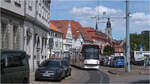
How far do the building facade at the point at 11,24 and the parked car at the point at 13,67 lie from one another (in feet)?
27.1

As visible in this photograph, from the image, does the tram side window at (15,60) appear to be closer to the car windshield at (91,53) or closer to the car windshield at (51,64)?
the car windshield at (51,64)

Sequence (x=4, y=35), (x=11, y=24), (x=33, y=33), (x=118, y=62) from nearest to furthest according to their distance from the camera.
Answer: (x=4, y=35), (x=11, y=24), (x=33, y=33), (x=118, y=62)

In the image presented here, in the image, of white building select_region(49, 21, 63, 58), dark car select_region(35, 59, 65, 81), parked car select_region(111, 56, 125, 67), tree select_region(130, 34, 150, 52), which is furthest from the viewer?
tree select_region(130, 34, 150, 52)

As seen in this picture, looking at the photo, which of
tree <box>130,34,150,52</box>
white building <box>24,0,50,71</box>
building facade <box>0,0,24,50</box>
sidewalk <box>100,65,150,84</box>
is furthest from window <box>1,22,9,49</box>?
tree <box>130,34,150,52</box>

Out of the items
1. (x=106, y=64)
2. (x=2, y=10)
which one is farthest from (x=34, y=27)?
(x=106, y=64)

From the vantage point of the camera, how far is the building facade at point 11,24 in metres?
22.3

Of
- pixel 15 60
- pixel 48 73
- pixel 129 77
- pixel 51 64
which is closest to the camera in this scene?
pixel 15 60

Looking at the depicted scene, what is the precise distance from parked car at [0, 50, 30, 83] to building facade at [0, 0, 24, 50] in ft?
27.1

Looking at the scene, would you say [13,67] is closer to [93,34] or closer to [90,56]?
[90,56]

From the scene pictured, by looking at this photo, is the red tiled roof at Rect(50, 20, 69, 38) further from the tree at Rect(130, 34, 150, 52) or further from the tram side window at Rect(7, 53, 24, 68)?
the tram side window at Rect(7, 53, 24, 68)

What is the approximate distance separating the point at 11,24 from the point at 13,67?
1201 cm

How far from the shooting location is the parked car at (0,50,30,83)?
11711 millimetres

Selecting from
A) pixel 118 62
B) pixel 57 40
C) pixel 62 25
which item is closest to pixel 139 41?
pixel 62 25

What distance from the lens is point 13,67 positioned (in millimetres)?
12594
